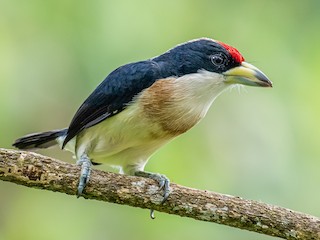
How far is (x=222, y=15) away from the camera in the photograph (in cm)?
404

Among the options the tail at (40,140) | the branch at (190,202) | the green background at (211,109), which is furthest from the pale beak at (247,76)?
the tail at (40,140)

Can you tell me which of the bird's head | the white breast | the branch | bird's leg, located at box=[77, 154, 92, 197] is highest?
the bird's head

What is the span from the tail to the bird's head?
0.98 m

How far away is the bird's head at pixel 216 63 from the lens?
12.0 ft

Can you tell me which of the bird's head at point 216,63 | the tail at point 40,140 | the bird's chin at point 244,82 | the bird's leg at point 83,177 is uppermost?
the bird's head at point 216,63

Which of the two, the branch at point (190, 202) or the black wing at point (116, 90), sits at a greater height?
the black wing at point (116, 90)

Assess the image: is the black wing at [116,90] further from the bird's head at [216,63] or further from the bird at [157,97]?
the bird's head at [216,63]

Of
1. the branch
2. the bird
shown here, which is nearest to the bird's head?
the bird

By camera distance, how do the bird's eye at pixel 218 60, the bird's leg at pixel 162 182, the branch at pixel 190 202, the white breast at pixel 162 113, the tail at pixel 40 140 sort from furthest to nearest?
the tail at pixel 40 140
the bird's eye at pixel 218 60
the white breast at pixel 162 113
the bird's leg at pixel 162 182
the branch at pixel 190 202

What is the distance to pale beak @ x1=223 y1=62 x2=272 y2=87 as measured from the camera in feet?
12.0

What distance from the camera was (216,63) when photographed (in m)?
3.73

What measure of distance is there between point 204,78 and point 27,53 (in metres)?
1.04

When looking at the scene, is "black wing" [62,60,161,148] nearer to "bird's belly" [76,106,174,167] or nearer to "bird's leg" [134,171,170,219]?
"bird's belly" [76,106,174,167]

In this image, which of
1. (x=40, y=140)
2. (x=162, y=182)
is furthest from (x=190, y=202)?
(x=40, y=140)
